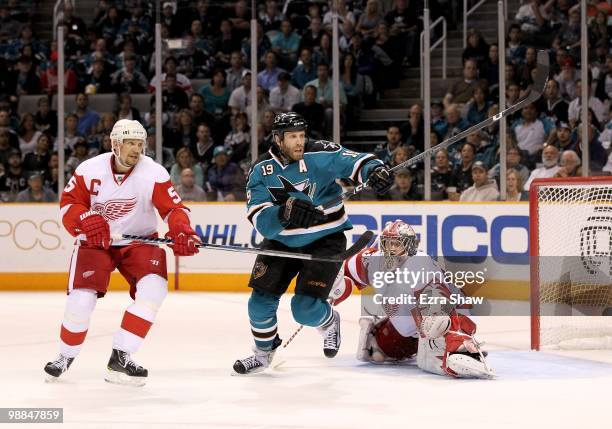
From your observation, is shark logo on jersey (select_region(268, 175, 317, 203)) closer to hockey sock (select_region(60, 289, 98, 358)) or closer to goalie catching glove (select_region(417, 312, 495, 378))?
goalie catching glove (select_region(417, 312, 495, 378))

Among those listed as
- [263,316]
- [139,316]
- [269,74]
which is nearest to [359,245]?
[263,316]

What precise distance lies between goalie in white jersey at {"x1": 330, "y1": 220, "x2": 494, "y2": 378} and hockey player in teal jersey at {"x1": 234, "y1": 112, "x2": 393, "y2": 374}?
236 millimetres

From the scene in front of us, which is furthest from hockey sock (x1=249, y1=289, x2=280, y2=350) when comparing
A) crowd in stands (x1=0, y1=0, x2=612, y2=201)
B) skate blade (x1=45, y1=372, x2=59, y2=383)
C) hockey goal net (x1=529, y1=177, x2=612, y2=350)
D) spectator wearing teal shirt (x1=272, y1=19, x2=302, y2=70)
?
spectator wearing teal shirt (x1=272, y1=19, x2=302, y2=70)

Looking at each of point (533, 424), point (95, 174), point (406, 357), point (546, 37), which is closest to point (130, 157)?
point (95, 174)

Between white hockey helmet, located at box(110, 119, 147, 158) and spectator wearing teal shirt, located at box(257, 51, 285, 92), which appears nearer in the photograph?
white hockey helmet, located at box(110, 119, 147, 158)

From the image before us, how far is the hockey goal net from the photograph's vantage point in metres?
6.05

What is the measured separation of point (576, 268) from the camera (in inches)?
253

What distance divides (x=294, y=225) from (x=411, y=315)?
68 cm

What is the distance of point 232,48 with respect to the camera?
9.59 meters

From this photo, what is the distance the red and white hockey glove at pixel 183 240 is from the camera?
15.4 ft

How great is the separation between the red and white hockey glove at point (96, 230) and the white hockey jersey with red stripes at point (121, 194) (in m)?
0.16

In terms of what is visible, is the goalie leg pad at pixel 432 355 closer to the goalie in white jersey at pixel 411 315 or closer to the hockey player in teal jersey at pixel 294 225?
the goalie in white jersey at pixel 411 315

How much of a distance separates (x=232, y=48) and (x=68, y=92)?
4.63 feet

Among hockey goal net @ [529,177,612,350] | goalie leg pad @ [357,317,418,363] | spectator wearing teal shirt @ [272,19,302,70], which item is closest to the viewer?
goalie leg pad @ [357,317,418,363]
